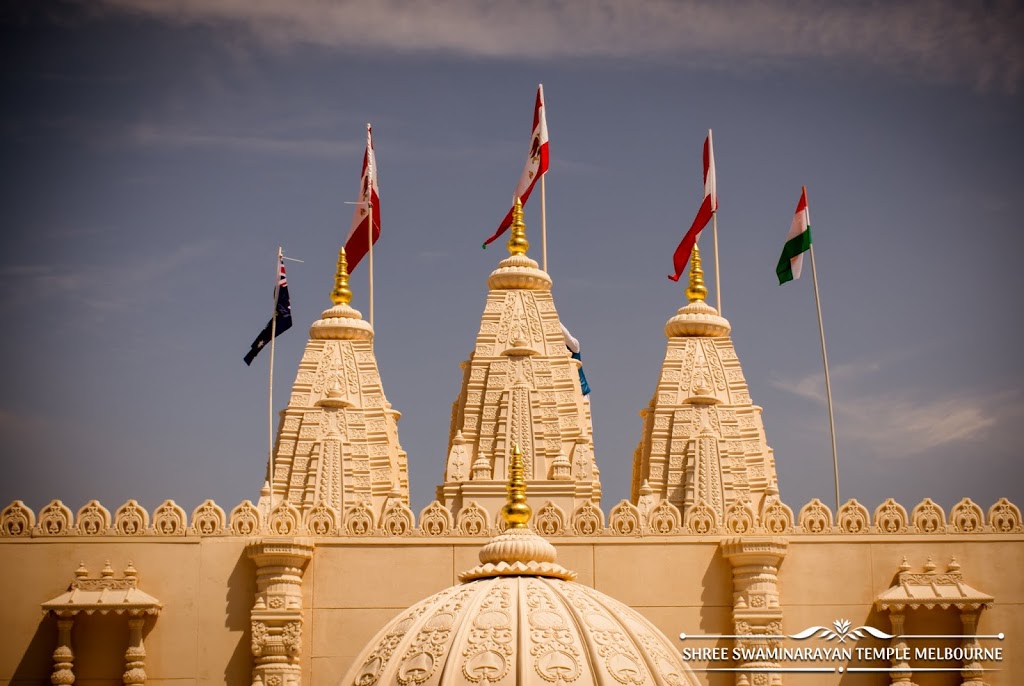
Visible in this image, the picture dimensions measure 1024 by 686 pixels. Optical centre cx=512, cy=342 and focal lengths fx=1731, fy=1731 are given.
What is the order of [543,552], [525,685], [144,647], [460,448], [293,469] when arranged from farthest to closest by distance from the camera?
[293,469] < [460,448] < [144,647] < [543,552] < [525,685]

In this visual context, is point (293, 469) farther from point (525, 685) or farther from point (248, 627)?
point (525, 685)

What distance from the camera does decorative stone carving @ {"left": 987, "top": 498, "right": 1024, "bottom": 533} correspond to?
24547mm

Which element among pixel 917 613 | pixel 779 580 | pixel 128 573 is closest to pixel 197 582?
pixel 128 573

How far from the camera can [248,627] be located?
79.3ft

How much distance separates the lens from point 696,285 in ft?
117

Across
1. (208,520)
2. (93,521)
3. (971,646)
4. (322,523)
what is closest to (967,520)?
(971,646)

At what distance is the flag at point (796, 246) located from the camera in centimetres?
3222

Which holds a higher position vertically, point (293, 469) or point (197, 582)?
point (293, 469)

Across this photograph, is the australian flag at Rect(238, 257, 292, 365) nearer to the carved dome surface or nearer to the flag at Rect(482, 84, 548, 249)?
the flag at Rect(482, 84, 548, 249)

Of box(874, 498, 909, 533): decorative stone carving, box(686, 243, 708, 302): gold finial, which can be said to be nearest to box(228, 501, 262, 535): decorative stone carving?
box(874, 498, 909, 533): decorative stone carving

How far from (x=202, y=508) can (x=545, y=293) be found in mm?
10886

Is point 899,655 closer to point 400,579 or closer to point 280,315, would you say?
point 400,579

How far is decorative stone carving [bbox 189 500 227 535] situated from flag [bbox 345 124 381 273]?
39.4ft

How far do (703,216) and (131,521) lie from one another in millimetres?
15752
